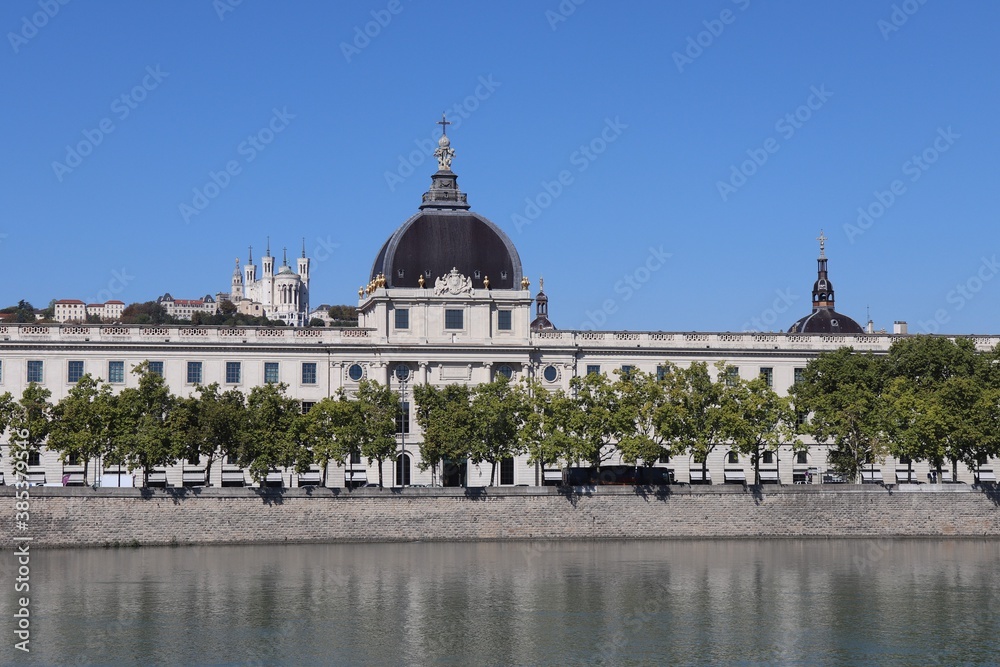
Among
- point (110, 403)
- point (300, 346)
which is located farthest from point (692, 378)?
point (110, 403)

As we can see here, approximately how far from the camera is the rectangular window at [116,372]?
4168 inches

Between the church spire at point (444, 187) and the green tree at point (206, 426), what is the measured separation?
25.9 metres

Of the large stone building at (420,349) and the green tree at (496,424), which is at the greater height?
the large stone building at (420,349)

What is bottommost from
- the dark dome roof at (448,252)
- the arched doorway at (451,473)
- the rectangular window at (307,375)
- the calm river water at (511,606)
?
the calm river water at (511,606)

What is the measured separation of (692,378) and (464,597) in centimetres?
3517

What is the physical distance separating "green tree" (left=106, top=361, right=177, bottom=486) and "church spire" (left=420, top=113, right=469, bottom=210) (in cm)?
2752

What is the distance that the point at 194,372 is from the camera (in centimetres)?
10744

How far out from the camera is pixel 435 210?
112 meters

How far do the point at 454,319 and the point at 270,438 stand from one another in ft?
70.6

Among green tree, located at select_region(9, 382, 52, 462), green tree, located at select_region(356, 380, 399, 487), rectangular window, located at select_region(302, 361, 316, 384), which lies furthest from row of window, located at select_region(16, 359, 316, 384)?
green tree, located at select_region(356, 380, 399, 487)

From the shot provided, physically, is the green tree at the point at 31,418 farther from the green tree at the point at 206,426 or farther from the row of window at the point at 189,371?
the row of window at the point at 189,371

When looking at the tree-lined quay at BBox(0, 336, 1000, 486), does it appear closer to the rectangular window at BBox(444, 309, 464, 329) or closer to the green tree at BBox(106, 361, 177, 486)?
the green tree at BBox(106, 361, 177, 486)

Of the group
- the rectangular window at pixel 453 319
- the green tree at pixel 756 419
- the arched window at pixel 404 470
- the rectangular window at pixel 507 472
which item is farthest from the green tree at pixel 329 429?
the green tree at pixel 756 419

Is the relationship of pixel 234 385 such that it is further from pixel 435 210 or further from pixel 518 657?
pixel 518 657
